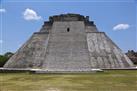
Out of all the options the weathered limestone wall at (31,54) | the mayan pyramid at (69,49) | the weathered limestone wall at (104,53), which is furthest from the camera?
the weathered limestone wall at (31,54)

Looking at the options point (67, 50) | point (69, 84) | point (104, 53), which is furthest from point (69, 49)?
point (69, 84)

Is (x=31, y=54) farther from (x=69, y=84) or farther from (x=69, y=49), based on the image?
(x=69, y=84)

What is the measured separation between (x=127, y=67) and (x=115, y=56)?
2.03 metres

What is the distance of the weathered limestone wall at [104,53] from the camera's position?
33.2 meters

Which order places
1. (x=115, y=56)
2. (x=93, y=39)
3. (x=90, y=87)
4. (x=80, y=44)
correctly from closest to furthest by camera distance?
(x=90, y=87) → (x=80, y=44) → (x=115, y=56) → (x=93, y=39)

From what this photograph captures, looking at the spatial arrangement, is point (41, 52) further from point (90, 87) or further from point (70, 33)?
point (90, 87)

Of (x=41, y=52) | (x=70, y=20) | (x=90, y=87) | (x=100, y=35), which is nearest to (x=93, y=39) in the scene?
(x=100, y=35)

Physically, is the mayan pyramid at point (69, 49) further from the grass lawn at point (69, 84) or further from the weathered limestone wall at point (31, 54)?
the grass lawn at point (69, 84)

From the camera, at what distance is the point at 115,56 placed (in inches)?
1351

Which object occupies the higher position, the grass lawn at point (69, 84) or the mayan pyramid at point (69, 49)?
the mayan pyramid at point (69, 49)

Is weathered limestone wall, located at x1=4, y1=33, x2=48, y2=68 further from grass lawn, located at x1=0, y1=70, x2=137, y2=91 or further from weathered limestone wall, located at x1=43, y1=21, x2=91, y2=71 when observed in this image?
→ grass lawn, located at x1=0, y1=70, x2=137, y2=91

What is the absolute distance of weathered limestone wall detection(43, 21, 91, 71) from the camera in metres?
29.1

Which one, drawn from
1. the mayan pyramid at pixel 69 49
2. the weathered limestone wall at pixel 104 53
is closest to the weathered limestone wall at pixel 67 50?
the mayan pyramid at pixel 69 49

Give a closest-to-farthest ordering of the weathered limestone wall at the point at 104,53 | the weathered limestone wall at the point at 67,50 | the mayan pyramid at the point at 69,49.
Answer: the weathered limestone wall at the point at 67,50 < the mayan pyramid at the point at 69,49 < the weathered limestone wall at the point at 104,53
